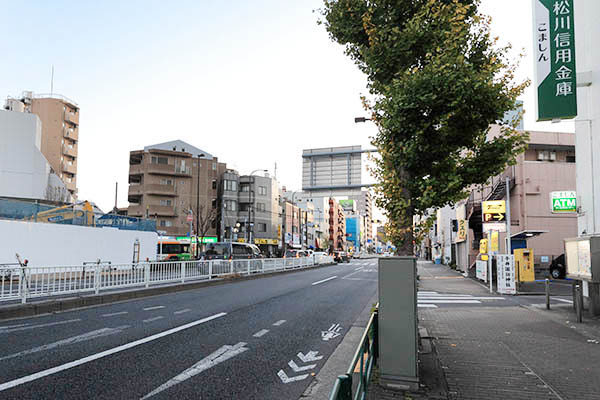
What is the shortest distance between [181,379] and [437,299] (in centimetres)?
1216

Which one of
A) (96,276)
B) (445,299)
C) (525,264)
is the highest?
(96,276)

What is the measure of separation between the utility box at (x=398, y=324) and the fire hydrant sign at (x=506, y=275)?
13.5m

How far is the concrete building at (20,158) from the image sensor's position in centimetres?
4166

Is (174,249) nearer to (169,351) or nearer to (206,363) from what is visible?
(169,351)

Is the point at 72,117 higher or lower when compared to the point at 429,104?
higher

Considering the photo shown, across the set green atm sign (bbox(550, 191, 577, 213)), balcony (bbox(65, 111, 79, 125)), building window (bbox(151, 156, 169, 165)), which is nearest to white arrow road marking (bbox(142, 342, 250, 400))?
green atm sign (bbox(550, 191, 577, 213))

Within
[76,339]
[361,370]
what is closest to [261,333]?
[76,339]

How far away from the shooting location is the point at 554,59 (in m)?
9.48

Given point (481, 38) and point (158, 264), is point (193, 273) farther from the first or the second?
point (481, 38)

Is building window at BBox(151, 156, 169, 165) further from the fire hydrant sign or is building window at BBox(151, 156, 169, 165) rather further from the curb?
the fire hydrant sign

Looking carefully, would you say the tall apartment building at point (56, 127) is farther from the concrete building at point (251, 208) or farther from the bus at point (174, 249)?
the bus at point (174, 249)

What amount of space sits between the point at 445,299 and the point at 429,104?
11005mm

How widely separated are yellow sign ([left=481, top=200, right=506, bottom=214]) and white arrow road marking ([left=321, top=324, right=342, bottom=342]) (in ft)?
49.0

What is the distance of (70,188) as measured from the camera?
63.4 meters
